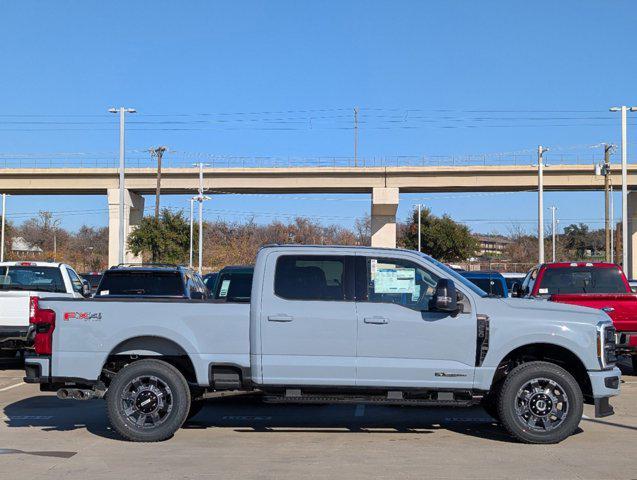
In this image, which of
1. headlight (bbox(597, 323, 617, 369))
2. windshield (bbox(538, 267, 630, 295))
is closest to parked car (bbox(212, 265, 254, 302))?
windshield (bbox(538, 267, 630, 295))

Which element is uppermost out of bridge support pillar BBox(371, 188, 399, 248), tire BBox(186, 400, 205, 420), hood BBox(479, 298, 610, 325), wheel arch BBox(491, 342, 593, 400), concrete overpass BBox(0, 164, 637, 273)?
concrete overpass BBox(0, 164, 637, 273)

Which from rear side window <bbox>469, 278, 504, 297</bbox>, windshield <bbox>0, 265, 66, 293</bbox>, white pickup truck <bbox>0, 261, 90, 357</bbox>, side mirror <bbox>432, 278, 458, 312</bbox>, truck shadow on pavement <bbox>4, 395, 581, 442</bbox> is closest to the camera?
side mirror <bbox>432, 278, 458, 312</bbox>

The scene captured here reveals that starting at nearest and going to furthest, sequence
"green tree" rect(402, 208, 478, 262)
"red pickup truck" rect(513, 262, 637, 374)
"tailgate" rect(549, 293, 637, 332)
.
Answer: "tailgate" rect(549, 293, 637, 332)
"red pickup truck" rect(513, 262, 637, 374)
"green tree" rect(402, 208, 478, 262)

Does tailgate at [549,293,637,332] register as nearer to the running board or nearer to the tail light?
the running board

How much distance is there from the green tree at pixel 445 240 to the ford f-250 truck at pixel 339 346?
56.2 m

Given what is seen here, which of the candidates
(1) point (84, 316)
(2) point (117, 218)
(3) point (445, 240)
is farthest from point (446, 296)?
(3) point (445, 240)

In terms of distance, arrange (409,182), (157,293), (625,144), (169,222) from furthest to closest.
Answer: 1. (409,182)
2. (169,222)
3. (625,144)
4. (157,293)

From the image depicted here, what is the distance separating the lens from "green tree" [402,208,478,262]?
2571 inches

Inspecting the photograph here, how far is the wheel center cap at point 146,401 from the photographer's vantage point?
8.99m

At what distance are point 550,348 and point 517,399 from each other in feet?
2.34

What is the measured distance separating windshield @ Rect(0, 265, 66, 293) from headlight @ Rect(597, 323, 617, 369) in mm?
10578

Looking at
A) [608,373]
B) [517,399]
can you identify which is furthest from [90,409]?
[608,373]

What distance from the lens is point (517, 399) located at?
8.88 m

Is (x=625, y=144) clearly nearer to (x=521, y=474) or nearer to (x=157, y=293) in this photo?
(x=157, y=293)
